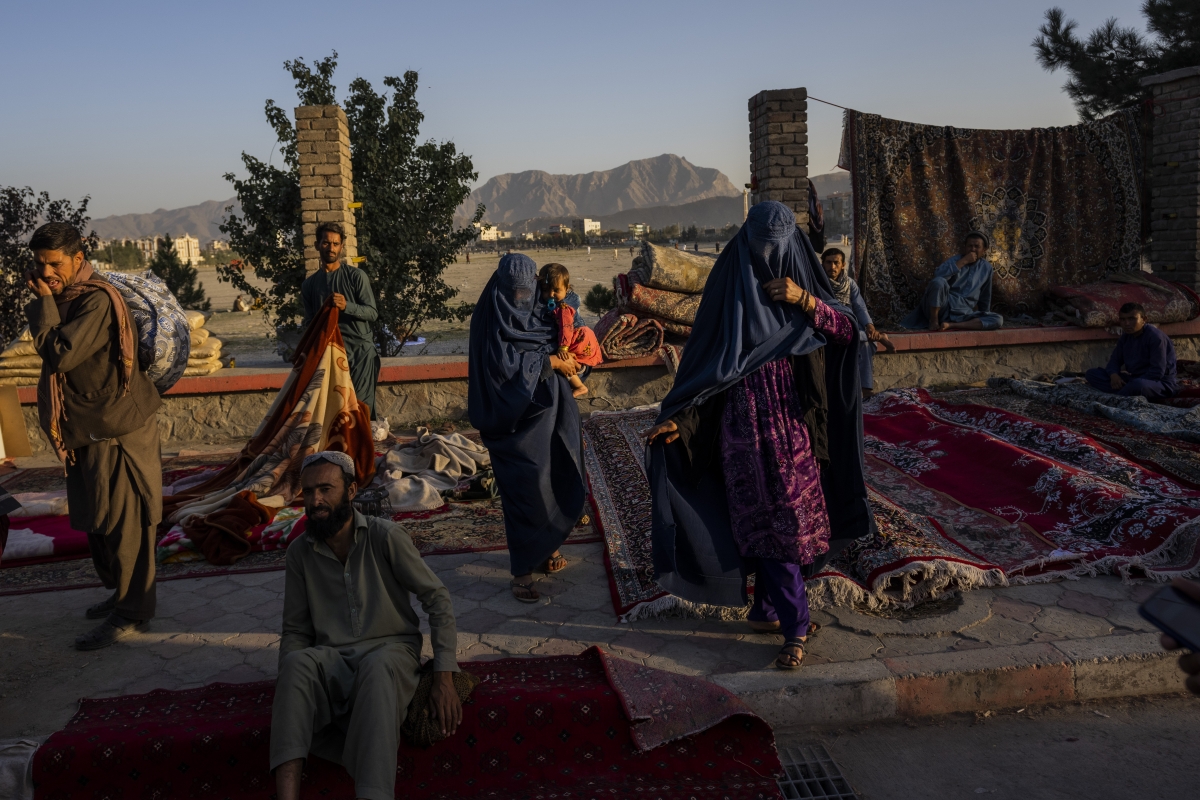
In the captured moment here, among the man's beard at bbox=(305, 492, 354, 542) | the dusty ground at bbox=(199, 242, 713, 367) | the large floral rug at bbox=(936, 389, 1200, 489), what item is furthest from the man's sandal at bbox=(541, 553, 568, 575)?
the dusty ground at bbox=(199, 242, 713, 367)

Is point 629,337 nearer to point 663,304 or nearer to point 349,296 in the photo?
point 663,304

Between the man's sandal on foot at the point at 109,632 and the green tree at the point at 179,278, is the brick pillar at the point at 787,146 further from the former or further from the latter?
the green tree at the point at 179,278

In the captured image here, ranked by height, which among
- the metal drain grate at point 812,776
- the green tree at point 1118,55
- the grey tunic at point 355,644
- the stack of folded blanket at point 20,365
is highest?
the green tree at point 1118,55

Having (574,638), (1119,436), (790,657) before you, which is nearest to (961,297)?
(1119,436)

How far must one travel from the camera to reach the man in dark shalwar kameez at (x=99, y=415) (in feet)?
11.8

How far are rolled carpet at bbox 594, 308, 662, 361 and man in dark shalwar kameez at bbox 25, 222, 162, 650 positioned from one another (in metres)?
4.74

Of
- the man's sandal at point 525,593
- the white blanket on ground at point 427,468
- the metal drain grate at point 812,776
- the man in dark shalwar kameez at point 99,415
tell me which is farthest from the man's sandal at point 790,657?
the white blanket on ground at point 427,468

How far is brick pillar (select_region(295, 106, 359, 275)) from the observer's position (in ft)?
27.6

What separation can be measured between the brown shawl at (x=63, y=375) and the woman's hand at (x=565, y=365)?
5.92 feet

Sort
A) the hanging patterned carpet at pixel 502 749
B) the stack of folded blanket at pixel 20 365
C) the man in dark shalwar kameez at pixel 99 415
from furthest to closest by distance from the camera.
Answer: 1. the stack of folded blanket at pixel 20 365
2. the man in dark shalwar kameez at pixel 99 415
3. the hanging patterned carpet at pixel 502 749

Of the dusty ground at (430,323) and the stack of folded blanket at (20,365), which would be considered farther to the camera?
the dusty ground at (430,323)

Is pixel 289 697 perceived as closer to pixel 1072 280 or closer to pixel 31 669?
pixel 31 669

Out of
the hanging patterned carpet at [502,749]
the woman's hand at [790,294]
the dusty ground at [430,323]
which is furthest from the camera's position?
the dusty ground at [430,323]

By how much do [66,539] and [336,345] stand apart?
6.20 feet
